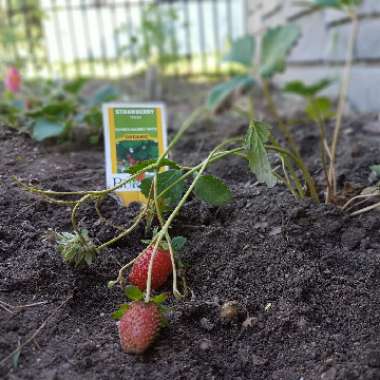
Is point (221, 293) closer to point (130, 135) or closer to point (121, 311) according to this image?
point (121, 311)

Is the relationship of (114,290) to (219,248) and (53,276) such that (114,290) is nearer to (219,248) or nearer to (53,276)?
(53,276)

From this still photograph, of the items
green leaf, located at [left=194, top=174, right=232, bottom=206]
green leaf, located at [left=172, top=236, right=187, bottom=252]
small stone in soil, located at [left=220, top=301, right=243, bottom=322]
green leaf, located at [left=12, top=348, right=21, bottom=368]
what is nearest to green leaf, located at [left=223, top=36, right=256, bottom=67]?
green leaf, located at [left=194, top=174, right=232, bottom=206]

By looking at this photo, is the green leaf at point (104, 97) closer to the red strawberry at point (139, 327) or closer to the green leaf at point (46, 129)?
the green leaf at point (46, 129)

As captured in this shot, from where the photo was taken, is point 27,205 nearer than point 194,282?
No

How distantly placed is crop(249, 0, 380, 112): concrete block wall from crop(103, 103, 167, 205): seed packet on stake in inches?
31.6

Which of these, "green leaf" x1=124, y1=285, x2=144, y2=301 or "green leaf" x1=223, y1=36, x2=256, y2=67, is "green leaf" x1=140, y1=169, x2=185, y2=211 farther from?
"green leaf" x1=223, y1=36, x2=256, y2=67

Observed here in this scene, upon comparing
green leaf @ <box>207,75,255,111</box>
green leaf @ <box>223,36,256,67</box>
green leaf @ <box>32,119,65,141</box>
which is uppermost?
green leaf @ <box>223,36,256,67</box>

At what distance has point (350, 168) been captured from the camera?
1.79 meters

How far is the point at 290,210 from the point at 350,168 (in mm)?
529

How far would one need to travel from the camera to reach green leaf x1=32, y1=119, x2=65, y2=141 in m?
1.90

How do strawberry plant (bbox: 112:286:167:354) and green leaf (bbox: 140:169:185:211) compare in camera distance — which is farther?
green leaf (bbox: 140:169:185:211)

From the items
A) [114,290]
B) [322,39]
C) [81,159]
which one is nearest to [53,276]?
[114,290]

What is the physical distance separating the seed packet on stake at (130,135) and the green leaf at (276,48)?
332mm

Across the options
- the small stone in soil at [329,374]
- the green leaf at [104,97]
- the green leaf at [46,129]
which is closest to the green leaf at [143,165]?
the small stone in soil at [329,374]
